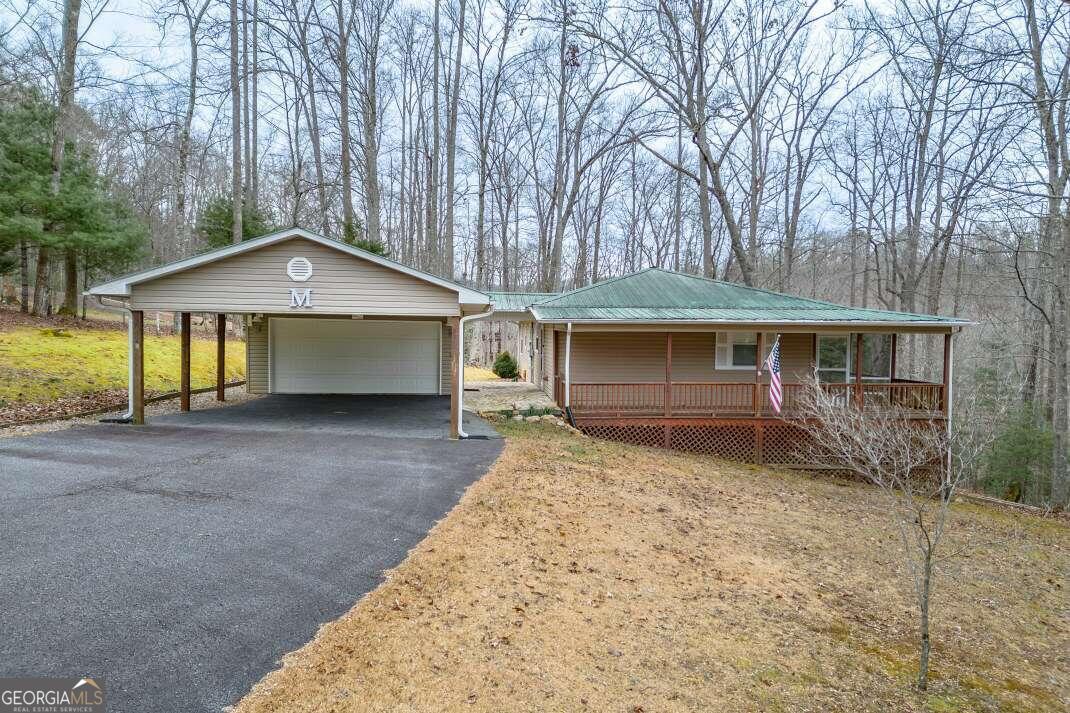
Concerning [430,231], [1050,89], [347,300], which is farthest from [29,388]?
[1050,89]

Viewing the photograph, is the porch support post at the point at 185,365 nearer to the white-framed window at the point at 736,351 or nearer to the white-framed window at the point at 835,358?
the white-framed window at the point at 736,351

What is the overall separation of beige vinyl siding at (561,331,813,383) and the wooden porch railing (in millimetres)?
989

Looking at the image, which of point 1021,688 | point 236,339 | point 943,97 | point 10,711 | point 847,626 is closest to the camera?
point 10,711

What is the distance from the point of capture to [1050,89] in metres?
13.5

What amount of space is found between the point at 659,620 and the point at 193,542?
13.2 feet

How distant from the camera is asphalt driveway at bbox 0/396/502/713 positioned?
10.4ft

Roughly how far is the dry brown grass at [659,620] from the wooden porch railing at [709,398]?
486cm

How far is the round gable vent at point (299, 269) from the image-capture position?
9758 mm

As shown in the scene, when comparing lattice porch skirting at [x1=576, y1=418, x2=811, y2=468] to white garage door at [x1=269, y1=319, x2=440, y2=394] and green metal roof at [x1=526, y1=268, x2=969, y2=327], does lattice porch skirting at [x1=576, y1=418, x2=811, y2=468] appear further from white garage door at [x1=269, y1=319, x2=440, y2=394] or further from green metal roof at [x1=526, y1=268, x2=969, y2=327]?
white garage door at [x1=269, y1=319, x2=440, y2=394]

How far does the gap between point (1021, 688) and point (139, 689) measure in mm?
5923

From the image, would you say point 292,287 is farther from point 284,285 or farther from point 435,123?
point 435,123

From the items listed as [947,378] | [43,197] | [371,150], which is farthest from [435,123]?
[947,378]

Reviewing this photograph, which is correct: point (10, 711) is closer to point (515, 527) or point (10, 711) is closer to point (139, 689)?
point (139, 689)

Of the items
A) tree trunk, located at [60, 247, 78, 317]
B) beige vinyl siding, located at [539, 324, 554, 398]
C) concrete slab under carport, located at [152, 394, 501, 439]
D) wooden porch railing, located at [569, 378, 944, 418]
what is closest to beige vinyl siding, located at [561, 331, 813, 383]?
wooden porch railing, located at [569, 378, 944, 418]
